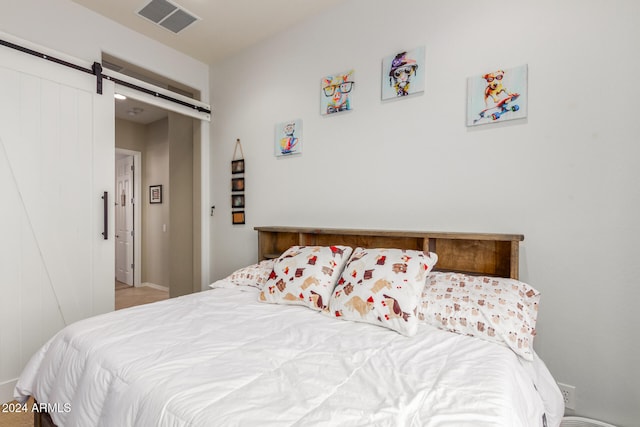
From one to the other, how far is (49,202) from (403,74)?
107 inches

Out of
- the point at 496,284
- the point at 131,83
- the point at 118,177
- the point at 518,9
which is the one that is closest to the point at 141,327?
the point at 496,284

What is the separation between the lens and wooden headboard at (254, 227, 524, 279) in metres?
1.79

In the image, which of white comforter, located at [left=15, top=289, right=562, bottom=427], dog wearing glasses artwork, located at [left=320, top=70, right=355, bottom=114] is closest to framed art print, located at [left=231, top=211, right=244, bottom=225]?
dog wearing glasses artwork, located at [left=320, top=70, right=355, bottom=114]

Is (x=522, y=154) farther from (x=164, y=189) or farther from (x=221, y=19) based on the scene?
(x=164, y=189)

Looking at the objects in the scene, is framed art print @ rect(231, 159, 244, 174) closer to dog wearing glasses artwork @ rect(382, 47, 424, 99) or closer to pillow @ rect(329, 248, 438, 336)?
dog wearing glasses artwork @ rect(382, 47, 424, 99)

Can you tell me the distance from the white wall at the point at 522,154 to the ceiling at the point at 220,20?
18cm

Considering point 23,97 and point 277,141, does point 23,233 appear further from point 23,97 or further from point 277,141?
point 277,141

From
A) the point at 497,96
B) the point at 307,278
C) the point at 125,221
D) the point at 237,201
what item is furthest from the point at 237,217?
the point at 125,221

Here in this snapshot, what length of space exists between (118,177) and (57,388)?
17.0 feet

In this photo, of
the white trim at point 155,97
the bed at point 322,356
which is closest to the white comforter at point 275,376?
the bed at point 322,356

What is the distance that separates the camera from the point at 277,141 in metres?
2.89

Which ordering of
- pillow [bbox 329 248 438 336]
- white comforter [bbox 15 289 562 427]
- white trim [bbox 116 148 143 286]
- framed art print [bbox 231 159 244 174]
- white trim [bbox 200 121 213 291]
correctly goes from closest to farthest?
1. white comforter [bbox 15 289 562 427]
2. pillow [bbox 329 248 438 336]
3. framed art print [bbox 231 159 244 174]
4. white trim [bbox 200 121 213 291]
5. white trim [bbox 116 148 143 286]

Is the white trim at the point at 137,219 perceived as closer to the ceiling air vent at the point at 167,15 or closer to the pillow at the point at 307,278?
the ceiling air vent at the point at 167,15

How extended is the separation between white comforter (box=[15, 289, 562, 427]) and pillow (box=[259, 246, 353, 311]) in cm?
17
